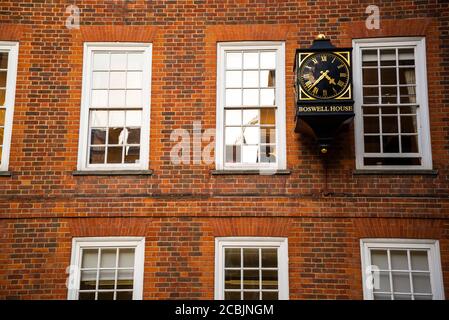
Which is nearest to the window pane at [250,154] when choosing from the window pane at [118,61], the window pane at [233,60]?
the window pane at [233,60]

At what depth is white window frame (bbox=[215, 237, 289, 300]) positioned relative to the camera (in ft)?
27.4

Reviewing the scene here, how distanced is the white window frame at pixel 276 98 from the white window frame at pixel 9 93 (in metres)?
3.41

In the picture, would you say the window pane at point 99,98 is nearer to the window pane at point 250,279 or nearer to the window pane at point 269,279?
the window pane at point 250,279

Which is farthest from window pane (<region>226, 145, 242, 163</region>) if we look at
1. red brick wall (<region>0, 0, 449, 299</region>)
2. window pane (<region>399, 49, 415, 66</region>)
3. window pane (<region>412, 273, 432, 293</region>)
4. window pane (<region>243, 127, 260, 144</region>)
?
window pane (<region>412, 273, 432, 293</region>)

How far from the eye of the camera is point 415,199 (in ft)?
27.8

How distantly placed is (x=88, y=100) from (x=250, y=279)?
156 inches

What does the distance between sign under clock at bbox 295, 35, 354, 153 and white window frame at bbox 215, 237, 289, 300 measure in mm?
1622

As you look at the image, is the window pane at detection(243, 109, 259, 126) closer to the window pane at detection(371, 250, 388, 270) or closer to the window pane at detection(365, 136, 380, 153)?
the window pane at detection(365, 136, 380, 153)

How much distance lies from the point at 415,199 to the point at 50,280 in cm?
580

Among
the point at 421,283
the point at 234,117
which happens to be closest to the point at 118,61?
the point at 234,117

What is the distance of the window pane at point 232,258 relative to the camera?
27.8ft

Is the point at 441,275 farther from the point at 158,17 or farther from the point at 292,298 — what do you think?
the point at 158,17

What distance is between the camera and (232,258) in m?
8.49

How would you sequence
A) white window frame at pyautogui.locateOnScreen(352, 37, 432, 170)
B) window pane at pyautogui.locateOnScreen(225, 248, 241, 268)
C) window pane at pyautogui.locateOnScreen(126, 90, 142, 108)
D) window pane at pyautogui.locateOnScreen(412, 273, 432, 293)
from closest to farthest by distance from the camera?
window pane at pyautogui.locateOnScreen(412, 273, 432, 293) < window pane at pyautogui.locateOnScreen(225, 248, 241, 268) < white window frame at pyautogui.locateOnScreen(352, 37, 432, 170) < window pane at pyautogui.locateOnScreen(126, 90, 142, 108)
